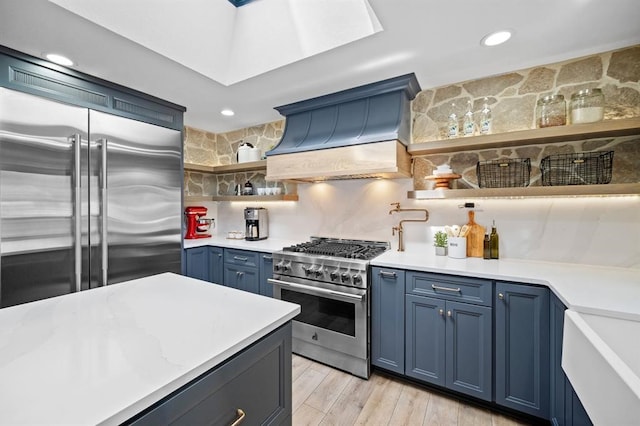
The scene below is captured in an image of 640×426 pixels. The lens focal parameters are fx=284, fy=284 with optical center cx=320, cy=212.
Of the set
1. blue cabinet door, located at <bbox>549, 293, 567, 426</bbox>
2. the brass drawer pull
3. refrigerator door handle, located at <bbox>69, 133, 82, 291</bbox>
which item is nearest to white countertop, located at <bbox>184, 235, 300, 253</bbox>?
refrigerator door handle, located at <bbox>69, 133, 82, 291</bbox>

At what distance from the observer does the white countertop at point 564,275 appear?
4.38ft

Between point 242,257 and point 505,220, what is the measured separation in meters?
2.47

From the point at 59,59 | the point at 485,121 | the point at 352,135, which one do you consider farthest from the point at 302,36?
the point at 59,59

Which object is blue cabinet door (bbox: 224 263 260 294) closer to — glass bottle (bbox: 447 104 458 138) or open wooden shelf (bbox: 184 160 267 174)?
open wooden shelf (bbox: 184 160 267 174)

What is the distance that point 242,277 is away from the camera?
9.86ft

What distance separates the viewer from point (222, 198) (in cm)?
380

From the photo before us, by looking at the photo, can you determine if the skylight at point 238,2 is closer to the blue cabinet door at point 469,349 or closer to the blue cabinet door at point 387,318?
the blue cabinet door at point 387,318

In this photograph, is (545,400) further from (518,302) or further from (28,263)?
(28,263)

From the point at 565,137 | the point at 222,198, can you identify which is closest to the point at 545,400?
the point at 565,137

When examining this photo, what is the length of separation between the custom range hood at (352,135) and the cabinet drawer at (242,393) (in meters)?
1.67

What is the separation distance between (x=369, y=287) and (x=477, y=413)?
105cm

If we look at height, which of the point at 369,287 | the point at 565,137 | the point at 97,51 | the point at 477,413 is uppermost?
the point at 97,51

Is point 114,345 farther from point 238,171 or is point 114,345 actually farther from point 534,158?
point 238,171

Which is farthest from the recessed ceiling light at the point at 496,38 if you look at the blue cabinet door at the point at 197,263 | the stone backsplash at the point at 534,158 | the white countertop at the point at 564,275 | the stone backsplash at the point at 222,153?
the blue cabinet door at the point at 197,263
